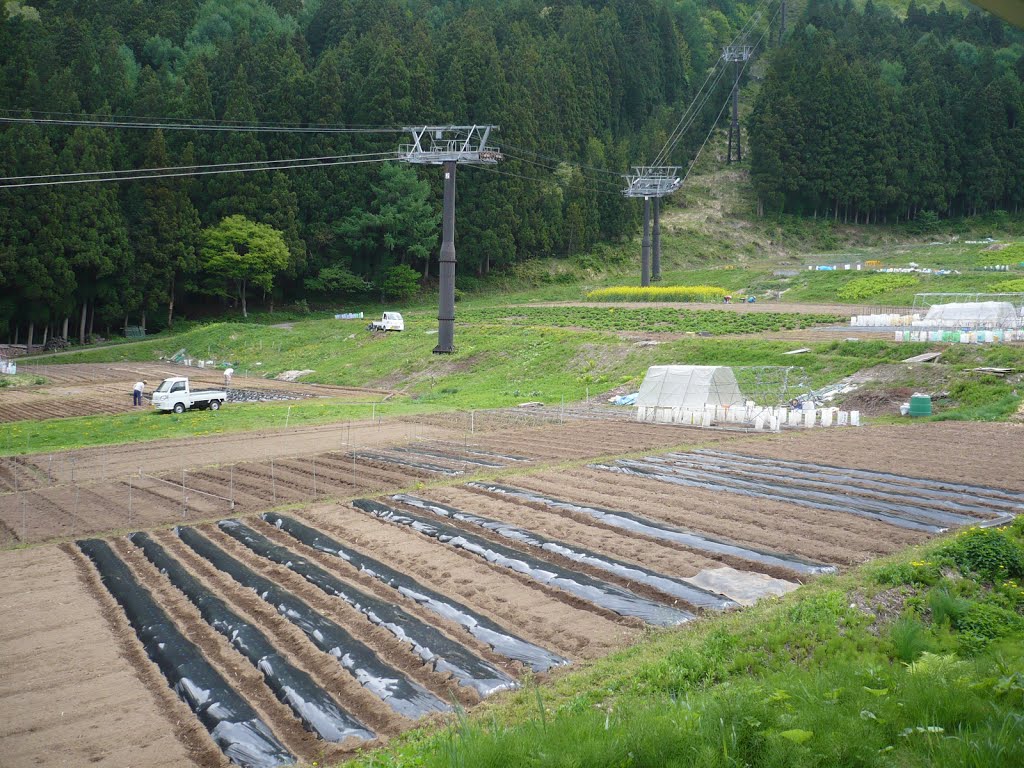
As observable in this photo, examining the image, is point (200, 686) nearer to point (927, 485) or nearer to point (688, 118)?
point (927, 485)

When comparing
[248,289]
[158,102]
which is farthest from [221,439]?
[158,102]

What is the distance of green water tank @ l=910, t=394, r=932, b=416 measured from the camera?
968 inches

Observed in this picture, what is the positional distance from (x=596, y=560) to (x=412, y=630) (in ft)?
10.6

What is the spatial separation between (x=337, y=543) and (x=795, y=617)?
6.63m

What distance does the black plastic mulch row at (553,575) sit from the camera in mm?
9797

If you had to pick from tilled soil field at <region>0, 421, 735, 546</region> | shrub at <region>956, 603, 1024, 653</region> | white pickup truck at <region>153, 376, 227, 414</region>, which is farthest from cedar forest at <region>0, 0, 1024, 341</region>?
shrub at <region>956, 603, 1024, 653</region>

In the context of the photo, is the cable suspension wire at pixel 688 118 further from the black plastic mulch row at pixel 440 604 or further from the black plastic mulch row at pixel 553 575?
the black plastic mulch row at pixel 440 604

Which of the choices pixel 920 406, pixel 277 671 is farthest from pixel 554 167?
pixel 277 671

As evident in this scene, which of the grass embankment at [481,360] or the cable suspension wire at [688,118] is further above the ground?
the cable suspension wire at [688,118]

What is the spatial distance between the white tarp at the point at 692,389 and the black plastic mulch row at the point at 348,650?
1689cm

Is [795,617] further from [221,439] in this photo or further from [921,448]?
[221,439]

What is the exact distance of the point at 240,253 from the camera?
5659 cm

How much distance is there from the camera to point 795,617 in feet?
29.7

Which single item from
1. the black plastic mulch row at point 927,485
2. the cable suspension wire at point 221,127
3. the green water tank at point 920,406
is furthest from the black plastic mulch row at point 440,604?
the cable suspension wire at point 221,127
